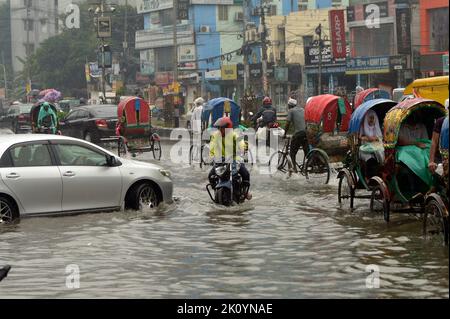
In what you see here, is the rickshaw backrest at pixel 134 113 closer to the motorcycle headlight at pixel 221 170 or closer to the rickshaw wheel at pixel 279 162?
the rickshaw wheel at pixel 279 162

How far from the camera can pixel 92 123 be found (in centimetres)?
3197

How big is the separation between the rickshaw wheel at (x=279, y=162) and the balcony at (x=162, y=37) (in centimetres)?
5800

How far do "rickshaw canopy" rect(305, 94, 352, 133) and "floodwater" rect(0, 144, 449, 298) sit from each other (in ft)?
8.80

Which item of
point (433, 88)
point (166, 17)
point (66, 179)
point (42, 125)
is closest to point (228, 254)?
point (66, 179)

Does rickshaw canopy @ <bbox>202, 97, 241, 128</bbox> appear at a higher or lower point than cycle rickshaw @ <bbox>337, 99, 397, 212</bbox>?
higher

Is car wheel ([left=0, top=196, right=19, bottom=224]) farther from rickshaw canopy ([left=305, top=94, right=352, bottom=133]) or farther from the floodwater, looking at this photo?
rickshaw canopy ([left=305, top=94, right=352, bottom=133])

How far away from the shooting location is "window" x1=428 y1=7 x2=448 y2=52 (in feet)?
166

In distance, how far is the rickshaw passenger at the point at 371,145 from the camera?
14062mm

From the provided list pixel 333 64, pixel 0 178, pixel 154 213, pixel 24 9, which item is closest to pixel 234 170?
pixel 154 213

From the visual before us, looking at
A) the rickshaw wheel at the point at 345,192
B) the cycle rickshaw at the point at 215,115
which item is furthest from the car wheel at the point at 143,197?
the cycle rickshaw at the point at 215,115

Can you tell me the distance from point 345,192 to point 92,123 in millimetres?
17067

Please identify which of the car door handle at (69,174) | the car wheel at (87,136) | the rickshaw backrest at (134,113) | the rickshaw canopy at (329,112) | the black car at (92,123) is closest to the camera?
the car door handle at (69,174)

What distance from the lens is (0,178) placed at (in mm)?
13680

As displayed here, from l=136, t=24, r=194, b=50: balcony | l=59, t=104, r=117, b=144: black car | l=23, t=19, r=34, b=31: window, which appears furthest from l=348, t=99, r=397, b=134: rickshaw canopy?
l=23, t=19, r=34, b=31: window
